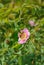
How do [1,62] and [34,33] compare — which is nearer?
[1,62]

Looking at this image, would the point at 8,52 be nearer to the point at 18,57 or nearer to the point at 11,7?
the point at 18,57

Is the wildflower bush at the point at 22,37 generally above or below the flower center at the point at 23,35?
below

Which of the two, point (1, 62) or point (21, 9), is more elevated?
point (21, 9)

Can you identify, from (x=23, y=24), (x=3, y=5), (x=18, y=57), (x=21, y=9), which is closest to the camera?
(x=18, y=57)

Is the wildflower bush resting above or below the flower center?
below

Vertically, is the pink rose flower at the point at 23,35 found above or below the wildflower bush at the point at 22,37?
above

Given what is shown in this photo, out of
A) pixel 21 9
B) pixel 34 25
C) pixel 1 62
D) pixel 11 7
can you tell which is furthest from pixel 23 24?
pixel 11 7
